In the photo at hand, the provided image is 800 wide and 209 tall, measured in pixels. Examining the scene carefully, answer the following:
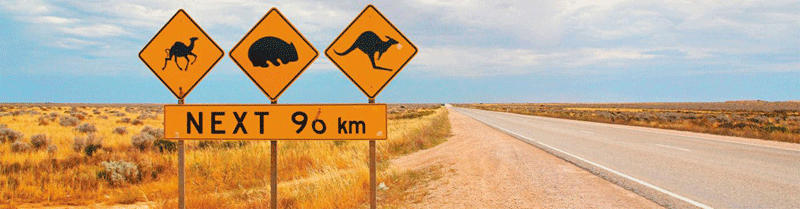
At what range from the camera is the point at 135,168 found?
11.3m

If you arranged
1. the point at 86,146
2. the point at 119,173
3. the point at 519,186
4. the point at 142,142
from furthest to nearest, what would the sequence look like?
the point at 142,142 < the point at 86,146 < the point at 119,173 < the point at 519,186

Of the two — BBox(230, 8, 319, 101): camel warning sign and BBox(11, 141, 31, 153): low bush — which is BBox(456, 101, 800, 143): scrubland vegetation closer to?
BBox(230, 8, 319, 101): camel warning sign

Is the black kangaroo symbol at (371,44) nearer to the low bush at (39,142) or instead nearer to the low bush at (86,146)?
the low bush at (86,146)

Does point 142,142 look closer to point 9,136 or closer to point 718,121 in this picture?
point 9,136

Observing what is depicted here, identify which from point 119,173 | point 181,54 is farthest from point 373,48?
point 119,173

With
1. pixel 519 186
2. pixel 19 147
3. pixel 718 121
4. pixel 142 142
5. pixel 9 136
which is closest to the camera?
pixel 519 186

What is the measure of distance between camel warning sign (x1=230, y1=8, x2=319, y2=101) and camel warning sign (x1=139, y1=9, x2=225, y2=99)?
38 cm

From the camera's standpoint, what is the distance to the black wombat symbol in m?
5.77

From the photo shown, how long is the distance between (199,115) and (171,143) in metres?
11.4

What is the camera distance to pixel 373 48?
18.5 feet

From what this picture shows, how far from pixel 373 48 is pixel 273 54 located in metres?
1.16

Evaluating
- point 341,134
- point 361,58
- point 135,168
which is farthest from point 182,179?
point 135,168

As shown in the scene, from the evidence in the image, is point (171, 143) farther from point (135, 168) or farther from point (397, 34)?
point (397, 34)

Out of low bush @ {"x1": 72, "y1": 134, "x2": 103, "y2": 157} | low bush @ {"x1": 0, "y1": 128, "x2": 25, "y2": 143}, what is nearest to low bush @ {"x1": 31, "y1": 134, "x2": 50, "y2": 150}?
low bush @ {"x1": 72, "y1": 134, "x2": 103, "y2": 157}
